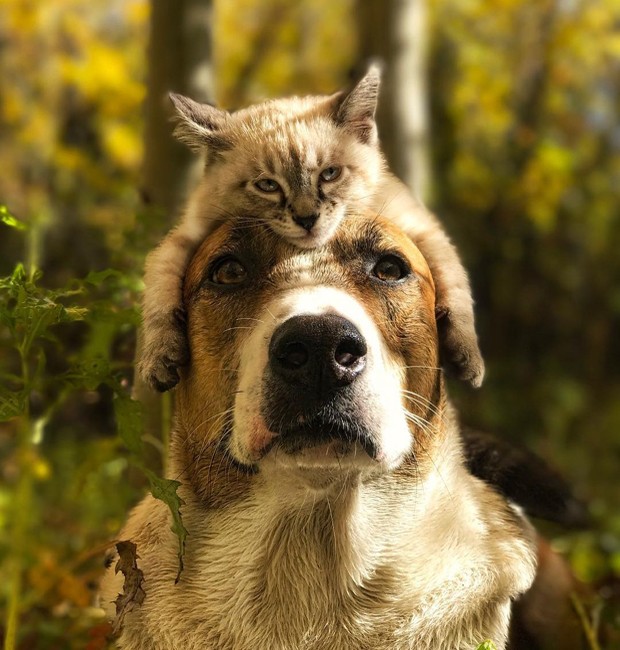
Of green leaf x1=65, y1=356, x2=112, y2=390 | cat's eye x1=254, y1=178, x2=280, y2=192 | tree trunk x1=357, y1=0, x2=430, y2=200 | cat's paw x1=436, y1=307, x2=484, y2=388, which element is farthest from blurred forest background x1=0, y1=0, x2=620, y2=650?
cat's paw x1=436, y1=307, x2=484, y2=388

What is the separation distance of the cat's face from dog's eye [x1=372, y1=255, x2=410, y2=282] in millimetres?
167

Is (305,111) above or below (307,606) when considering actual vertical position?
above

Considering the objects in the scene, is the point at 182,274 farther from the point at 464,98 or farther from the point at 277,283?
the point at 464,98

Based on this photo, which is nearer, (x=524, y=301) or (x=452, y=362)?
(x=452, y=362)

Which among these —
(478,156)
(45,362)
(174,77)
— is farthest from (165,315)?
(478,156)

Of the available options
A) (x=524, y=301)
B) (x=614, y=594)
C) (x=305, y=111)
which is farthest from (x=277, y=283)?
(x=524, y=301)

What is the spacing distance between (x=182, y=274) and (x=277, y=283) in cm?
34

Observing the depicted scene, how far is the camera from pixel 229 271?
7.98 ft

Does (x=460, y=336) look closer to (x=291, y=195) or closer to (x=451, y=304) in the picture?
(x=451, y=304)

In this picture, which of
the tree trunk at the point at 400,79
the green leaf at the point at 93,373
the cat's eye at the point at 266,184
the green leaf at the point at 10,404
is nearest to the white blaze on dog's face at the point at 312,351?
the cat's eye at the point at 266,184

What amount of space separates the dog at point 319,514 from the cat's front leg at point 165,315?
43 millimetres

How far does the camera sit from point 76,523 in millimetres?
5328

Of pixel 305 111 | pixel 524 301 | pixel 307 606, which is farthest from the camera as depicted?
pixel 524 301

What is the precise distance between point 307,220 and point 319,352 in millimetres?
480
